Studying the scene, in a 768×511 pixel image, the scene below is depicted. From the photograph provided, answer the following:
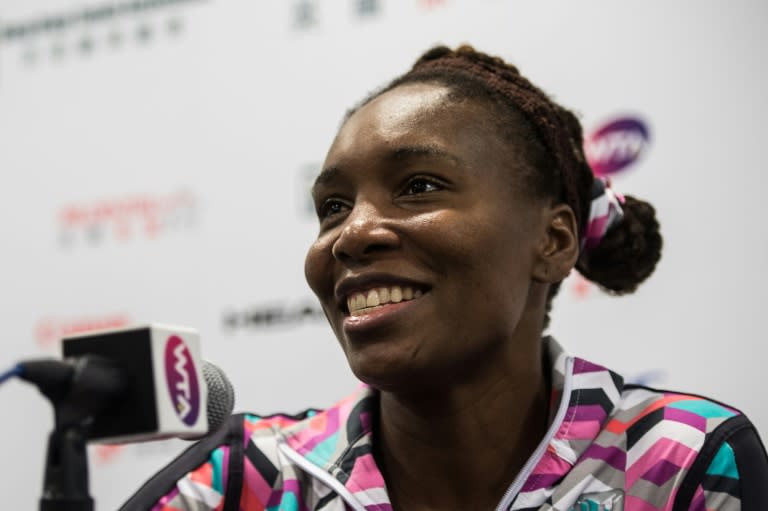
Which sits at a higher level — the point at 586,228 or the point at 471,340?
the point at 586,228

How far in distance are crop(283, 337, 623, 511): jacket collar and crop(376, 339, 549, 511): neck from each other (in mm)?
45

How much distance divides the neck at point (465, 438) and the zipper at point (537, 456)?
0.04m

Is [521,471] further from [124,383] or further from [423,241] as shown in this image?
[124,383]

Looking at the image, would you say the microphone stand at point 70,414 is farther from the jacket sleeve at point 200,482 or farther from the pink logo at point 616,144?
the pink logo at point 616,144

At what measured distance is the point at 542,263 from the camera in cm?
→ 129

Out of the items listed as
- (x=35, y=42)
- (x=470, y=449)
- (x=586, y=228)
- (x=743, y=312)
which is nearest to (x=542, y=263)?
(x=586, y=228)

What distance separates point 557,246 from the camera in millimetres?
1314

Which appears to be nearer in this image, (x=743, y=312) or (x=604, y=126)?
(x=743, y=312)

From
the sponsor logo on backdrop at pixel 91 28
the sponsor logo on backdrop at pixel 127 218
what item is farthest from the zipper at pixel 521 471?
the sponsor logo on backdrop at pixel 91 28

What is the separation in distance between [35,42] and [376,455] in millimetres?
1604

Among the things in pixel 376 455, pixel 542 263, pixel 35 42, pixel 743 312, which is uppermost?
pixel 35 42

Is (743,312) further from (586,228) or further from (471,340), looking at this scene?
(471,340)

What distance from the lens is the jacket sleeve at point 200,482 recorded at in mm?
1253

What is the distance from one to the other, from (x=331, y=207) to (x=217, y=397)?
43cm
